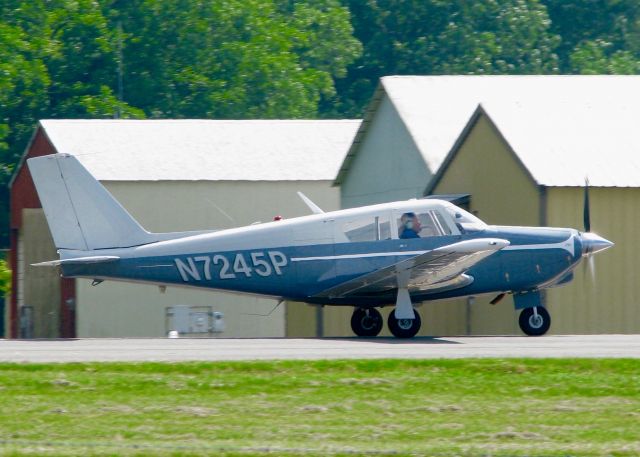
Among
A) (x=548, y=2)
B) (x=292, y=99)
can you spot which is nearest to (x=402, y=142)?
(x=292, y=99)

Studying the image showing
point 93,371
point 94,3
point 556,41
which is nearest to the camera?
point 93,371

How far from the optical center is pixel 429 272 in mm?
20906

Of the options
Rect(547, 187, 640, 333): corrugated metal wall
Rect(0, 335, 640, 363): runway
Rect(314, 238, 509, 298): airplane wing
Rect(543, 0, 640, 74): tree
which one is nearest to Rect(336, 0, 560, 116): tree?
Rect(543, 0, 640, 74): tree

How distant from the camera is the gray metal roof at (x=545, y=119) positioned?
79.5 ft

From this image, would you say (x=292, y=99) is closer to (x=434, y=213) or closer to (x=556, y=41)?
(x=556, y=41)

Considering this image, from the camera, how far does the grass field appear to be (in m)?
11.2

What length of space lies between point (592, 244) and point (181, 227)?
40.2 ft

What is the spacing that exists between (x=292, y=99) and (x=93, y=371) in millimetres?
39510

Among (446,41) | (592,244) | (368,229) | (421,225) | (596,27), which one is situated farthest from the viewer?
(596,27)

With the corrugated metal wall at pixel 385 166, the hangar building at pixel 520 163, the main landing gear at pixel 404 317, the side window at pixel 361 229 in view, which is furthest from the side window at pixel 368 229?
the corrugated metal wall at pixel 385 166

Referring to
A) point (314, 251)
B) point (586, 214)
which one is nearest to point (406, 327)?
point (314, 251)

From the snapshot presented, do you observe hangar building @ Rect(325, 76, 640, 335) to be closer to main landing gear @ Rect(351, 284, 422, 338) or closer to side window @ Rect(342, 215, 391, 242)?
side window @ Rect(342, 215, 391, 242)

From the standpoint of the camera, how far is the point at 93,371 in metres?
14.4

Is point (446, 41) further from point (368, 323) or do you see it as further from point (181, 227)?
point (368, 323)
